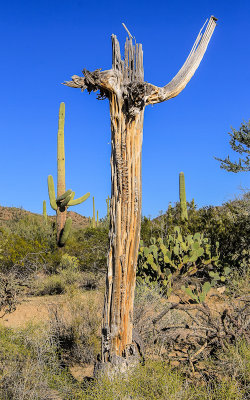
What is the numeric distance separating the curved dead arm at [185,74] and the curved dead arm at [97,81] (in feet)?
1.46

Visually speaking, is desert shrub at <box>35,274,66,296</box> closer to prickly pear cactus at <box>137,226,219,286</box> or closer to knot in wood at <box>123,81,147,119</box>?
prickly pear cactus at <box>137,226,219,286</box>

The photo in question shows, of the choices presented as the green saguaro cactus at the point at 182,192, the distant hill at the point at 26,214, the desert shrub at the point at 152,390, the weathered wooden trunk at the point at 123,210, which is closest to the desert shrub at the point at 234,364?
the desert shrub at the point at 152,390

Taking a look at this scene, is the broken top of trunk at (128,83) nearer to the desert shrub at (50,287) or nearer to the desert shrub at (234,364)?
the desert shrub at (234,364)

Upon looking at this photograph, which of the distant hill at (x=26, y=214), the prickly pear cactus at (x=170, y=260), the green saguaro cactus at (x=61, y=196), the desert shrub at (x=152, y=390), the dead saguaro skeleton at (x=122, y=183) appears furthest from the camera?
the distant hill at (x=26, y=214)

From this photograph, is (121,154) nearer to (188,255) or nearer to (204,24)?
(204,24)

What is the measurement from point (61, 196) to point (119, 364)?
11068 mm

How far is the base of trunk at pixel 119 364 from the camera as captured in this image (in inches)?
172

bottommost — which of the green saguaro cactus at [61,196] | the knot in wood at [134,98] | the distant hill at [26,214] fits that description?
the knot in wood at [134,98]

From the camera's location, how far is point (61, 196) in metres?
15.0

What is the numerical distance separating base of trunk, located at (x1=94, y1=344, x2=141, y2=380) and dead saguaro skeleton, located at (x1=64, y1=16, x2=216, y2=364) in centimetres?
1

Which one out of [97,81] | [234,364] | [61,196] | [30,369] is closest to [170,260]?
[61,196]

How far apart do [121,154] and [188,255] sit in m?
6.84

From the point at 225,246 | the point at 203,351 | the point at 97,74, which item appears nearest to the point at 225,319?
the point at 203,351

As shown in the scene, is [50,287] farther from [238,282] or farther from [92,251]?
[238,282]
